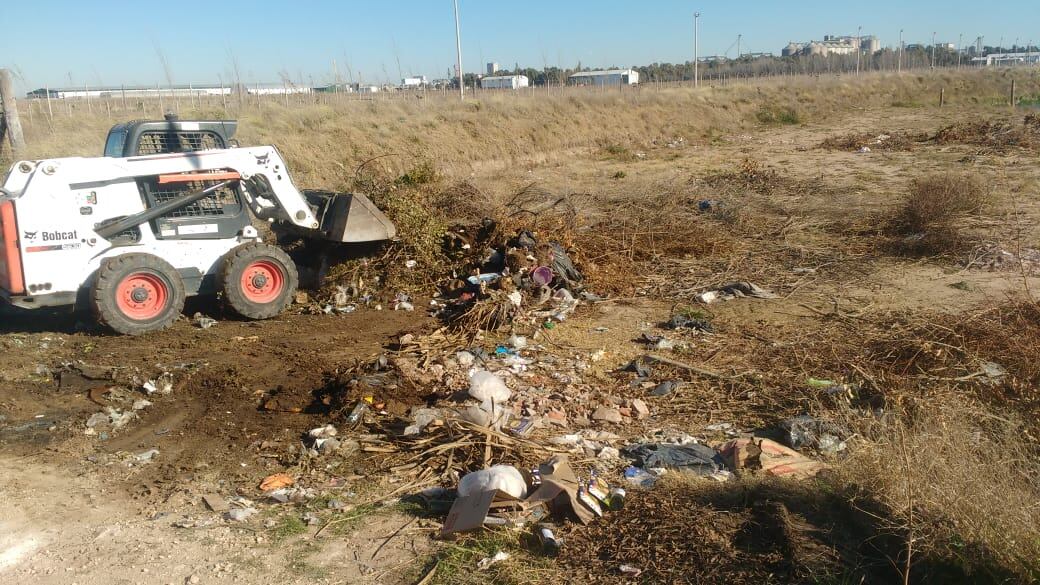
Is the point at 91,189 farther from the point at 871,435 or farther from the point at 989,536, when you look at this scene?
the point at 989,536

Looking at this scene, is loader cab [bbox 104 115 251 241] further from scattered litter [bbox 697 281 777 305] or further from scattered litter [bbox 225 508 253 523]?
scattered litter [bbox 697 281 777 305]

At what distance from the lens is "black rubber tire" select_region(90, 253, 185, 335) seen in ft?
25.0

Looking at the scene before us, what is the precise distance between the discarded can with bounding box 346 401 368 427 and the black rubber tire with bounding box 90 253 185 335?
3.00 metres

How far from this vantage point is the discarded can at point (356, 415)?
5922mm

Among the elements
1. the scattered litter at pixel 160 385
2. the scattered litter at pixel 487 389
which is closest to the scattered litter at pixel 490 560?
the scattered litter at pixel 487 389

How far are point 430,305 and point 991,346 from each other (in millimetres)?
5396

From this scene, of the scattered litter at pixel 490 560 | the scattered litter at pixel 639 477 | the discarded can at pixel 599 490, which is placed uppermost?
the discarded can at pixel 599 490

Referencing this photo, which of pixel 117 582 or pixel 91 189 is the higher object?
pixel 91 189

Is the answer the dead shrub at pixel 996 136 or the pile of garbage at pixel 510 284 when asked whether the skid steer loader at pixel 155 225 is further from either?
the dead shrub at pixel 996 136

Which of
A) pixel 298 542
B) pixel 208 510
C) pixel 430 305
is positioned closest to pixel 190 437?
pixel 208 510

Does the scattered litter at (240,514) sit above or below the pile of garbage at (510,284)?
below

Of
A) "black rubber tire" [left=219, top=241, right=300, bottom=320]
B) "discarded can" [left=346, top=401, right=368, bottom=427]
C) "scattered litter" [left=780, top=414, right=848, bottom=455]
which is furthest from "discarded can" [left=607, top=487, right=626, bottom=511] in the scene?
"black rubber tire" [left=219, top=241, right=300, bottom=320]

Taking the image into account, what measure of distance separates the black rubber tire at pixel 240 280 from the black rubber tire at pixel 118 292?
17.9 inches

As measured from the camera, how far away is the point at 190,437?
586 centimetres
